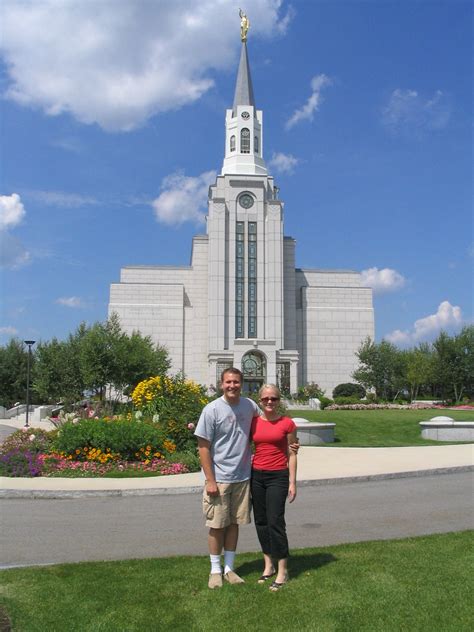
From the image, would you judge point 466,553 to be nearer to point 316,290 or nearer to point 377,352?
point 377,352

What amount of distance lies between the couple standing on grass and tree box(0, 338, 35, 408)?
175ft

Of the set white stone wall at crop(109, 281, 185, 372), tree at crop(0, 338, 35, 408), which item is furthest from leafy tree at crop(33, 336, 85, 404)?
white stone wall at crop(109, 281, 185, 372)

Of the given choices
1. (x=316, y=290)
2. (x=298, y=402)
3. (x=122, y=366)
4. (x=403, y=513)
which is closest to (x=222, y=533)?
(x=403, y=513)

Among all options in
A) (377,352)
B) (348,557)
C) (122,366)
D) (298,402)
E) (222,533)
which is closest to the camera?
(222,533)

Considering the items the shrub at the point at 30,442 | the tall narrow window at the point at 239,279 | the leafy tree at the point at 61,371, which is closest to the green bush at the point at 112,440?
the shrub at the point at 30,442

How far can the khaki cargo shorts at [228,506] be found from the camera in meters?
5.80

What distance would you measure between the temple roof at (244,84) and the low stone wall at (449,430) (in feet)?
180

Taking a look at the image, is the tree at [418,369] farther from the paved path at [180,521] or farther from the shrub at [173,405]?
the paved path at [180,521]

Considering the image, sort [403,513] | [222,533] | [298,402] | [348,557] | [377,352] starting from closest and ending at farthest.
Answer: [222,533] < [348,557] < [403,513] < [298,402] < [377,352]

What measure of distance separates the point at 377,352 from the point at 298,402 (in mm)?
12511

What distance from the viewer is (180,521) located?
351 inches

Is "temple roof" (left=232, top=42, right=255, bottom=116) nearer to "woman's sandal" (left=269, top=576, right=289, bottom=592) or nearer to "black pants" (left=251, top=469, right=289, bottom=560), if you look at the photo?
"black pants" (left=251, top=469, right=289, bottom=560)

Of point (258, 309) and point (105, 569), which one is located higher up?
point (258, 309)

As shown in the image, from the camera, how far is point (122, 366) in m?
41.2
